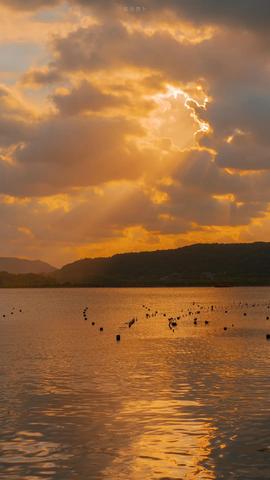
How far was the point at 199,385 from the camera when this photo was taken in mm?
39875

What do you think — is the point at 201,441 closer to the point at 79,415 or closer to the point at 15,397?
the point at 79,415

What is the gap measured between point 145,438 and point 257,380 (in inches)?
639

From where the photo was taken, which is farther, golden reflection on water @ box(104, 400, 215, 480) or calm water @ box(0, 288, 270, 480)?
calm water @ box(0, 288, 270, 480)

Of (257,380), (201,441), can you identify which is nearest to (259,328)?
(257,380)

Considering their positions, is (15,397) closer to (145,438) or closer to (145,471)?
(145,438)

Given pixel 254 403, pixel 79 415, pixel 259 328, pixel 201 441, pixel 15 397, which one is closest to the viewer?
pixel 201 441

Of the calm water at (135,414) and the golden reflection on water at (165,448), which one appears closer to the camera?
the golden reflection on water at (165,448)

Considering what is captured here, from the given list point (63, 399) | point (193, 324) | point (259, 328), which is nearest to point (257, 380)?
point (63, 399)

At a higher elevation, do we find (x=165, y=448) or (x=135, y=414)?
(x=135, y=414)

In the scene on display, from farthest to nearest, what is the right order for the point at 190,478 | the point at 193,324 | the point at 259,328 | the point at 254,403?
the point at 193,324
the point at 259,328
the point at 254,403
the point at 190,478

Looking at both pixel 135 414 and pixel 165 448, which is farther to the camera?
pixel 135 414

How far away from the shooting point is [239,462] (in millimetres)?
23359

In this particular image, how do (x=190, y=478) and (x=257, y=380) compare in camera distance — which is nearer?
(x=190, y=478)

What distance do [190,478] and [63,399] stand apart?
49.1ft
